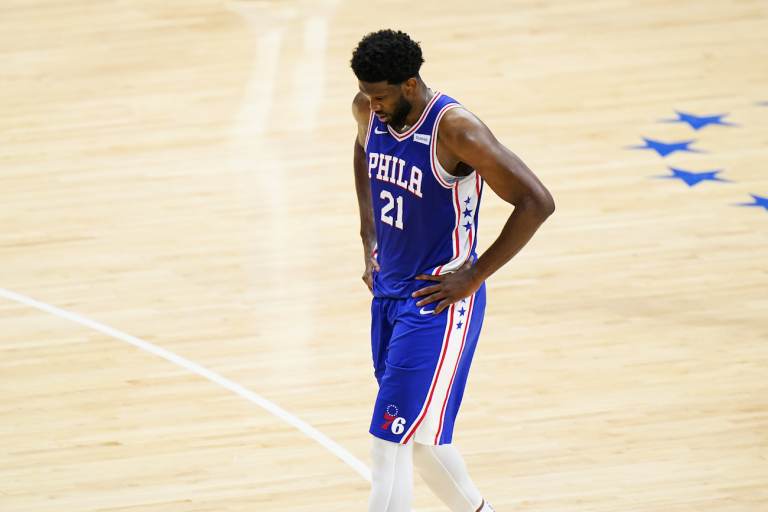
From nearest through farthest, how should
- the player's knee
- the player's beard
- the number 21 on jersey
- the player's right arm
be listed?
1. the player's beard
2. the number 21 on jersey
3. the player's knee
4. the player's right arm

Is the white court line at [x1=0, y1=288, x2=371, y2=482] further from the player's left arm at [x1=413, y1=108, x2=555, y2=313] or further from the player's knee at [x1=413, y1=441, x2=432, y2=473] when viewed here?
the player's left arm at [x1=413, y1=108, x2=555, y2=313]

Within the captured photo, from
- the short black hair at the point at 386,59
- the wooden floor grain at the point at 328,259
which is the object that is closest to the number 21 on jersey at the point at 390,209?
the short black hair at the point at 386,59

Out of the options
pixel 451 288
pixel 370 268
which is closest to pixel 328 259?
pixel 370 268

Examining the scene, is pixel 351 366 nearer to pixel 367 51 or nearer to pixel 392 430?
pixel 392 430

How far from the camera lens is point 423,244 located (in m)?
3.96

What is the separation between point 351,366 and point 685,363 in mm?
1554

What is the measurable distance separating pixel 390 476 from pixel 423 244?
0.73 metres

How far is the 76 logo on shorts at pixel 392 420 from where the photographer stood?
395 cm

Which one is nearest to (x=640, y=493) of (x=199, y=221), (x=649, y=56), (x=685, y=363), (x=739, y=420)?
(x=739, y=420)

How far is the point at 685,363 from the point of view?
594 cm

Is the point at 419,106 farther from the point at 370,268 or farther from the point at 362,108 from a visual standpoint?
the point at 370,268

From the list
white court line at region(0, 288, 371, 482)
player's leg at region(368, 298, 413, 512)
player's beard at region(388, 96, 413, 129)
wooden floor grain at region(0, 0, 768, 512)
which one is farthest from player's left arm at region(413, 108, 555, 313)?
white court line at region(0, 288, 371, 482)

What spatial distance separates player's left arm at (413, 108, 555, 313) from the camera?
370 cm

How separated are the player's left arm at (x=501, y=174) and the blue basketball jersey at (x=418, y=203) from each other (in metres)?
0.07
